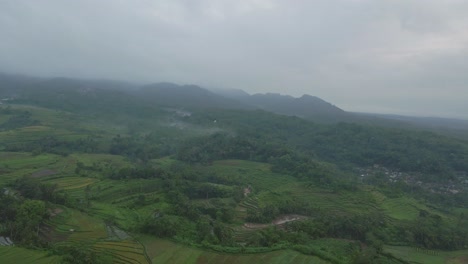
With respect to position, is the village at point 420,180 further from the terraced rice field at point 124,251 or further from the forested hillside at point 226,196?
the terraced rice field at point 124,251

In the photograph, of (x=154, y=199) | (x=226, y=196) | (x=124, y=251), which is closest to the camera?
(x=124, y=251)

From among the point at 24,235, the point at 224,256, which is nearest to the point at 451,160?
the point at 224,256

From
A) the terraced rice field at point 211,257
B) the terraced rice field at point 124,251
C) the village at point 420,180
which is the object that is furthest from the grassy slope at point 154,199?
the village at point 420,180

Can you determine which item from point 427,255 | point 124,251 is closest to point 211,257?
point 124,251

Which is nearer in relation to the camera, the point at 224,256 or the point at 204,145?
the point at 224,256

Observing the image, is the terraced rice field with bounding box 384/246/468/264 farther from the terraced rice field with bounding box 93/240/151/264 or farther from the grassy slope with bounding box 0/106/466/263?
the terraced rice field with bounding box 93/240/151/264

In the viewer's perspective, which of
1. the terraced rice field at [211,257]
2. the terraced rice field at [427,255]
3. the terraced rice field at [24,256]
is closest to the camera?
the terraced rice field at [24,256]

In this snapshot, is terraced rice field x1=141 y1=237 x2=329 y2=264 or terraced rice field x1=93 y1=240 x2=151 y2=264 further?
terraced rice field x1=141 y1=237 x2=329 y2=264

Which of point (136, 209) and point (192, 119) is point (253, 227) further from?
point (192, 119)

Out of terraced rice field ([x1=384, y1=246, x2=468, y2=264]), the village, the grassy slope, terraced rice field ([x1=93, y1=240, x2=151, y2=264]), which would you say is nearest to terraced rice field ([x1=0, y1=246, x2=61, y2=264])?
the grassy slope

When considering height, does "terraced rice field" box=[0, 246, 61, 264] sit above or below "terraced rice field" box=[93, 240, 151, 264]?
above

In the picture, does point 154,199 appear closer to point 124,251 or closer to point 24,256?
point 124,251
